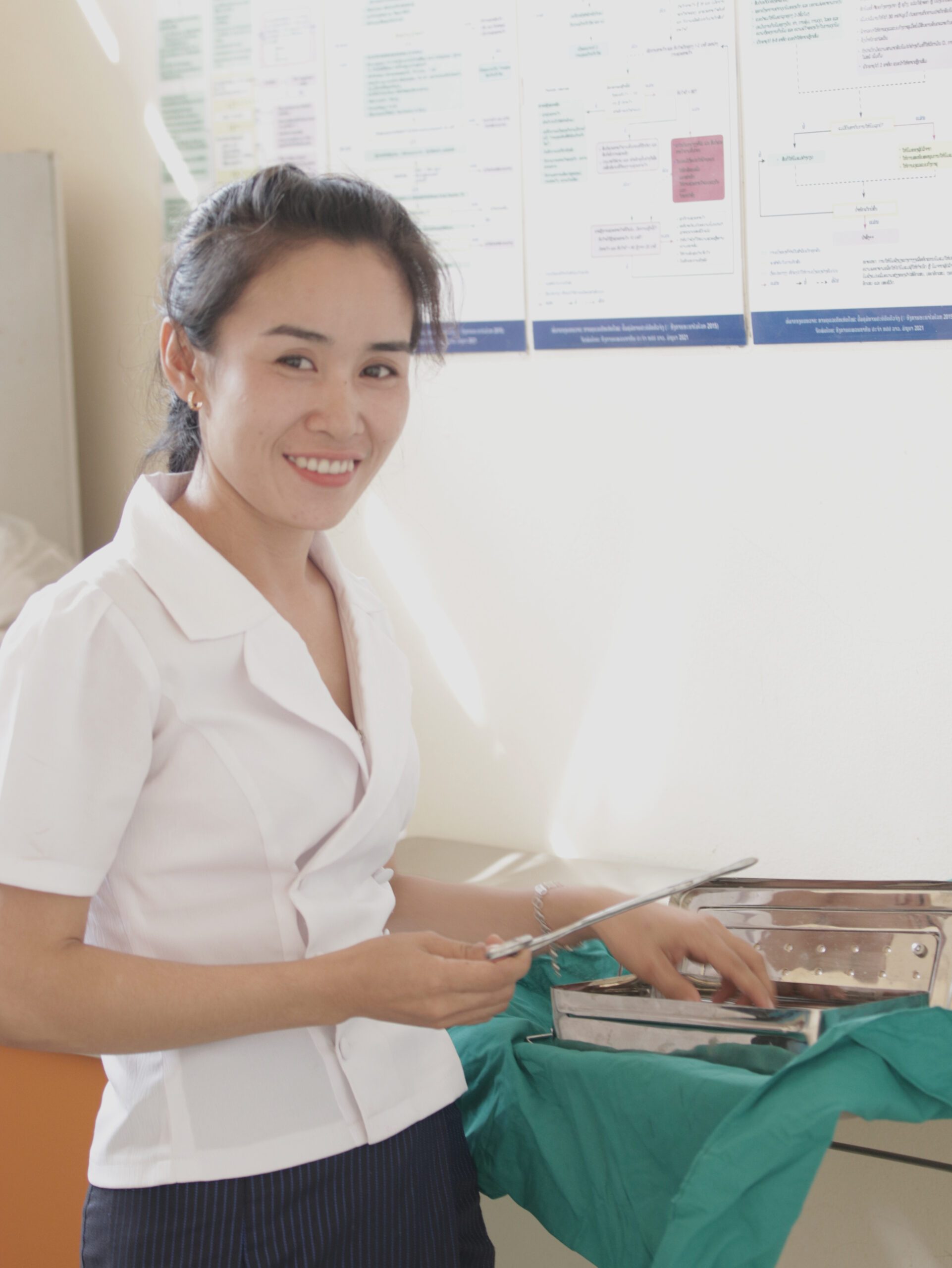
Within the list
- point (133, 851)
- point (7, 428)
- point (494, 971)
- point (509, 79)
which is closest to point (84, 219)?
point (7, 428)

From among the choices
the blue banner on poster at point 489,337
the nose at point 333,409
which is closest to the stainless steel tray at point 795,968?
the nose at point 333,409

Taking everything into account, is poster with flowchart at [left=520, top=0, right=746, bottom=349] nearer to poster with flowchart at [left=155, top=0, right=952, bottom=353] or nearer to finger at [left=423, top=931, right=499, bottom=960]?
poster with flowchart at [left=155, top=0, right=952, bottom=353]

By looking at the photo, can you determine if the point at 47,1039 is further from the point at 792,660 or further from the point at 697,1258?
the point at 792,660

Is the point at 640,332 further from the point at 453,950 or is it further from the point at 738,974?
the point at 453,950

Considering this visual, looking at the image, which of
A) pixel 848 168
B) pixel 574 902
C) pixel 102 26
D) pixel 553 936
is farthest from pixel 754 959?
pixel 102 26

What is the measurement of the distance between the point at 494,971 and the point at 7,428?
1552 mm

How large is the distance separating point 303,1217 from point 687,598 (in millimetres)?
1103

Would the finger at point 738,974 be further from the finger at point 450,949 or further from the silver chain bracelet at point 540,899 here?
the finger at point 450,949

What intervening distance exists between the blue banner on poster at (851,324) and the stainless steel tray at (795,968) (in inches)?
29.8

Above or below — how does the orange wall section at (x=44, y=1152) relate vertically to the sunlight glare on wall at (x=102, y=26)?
below

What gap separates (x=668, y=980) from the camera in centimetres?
110

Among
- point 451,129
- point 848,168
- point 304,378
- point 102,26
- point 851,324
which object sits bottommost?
point 304,378

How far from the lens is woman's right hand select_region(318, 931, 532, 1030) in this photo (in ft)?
2.76

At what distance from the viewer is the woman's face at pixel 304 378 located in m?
0.94
